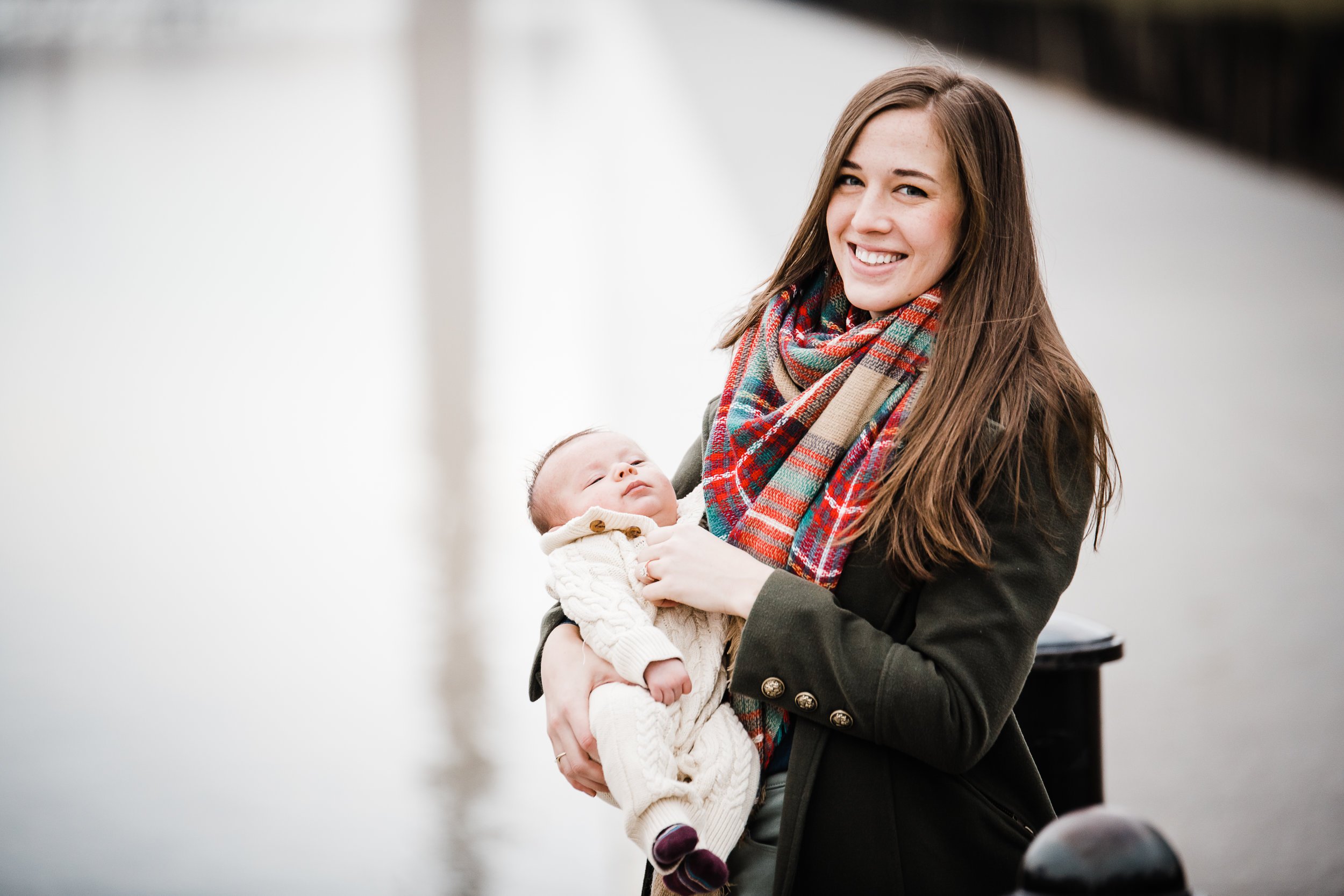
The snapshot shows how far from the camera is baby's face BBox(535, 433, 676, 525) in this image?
2.21 metres

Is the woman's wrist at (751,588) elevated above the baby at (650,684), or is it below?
above

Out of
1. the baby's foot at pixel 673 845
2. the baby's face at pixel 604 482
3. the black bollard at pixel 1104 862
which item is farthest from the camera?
the baby's face at pixel 604 482

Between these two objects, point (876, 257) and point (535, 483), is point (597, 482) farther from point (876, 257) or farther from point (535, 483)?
point (876, 257)

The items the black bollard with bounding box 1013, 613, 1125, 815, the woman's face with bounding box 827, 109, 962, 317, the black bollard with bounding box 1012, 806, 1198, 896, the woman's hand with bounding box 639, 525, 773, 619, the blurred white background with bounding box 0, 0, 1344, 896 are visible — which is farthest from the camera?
the blurred white background with bounding box 0, 0, 1344, 896

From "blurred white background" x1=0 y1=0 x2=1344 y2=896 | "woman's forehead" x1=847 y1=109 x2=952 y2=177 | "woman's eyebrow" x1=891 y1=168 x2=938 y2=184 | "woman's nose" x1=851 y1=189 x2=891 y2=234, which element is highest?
"woman's forehead" x1=847 y1=109 x2=952 y2=177

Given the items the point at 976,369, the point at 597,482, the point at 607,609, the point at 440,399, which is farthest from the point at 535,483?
the point at 440,399

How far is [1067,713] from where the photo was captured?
109 inches

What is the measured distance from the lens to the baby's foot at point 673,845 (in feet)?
5.83

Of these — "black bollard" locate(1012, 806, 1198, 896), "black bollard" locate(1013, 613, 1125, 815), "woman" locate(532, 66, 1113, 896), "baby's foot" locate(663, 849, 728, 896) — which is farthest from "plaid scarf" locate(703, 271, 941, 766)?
"black bollard" locate(1013, 613, 1125, 815)

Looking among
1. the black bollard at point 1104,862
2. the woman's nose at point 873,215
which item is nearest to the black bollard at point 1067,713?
the woman's nose at point 873,215

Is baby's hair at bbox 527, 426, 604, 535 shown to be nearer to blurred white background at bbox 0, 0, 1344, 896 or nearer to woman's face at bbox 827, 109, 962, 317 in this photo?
woman's face at bbox 827, 109, 962, 317

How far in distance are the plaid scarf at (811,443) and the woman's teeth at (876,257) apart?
0.25 feet

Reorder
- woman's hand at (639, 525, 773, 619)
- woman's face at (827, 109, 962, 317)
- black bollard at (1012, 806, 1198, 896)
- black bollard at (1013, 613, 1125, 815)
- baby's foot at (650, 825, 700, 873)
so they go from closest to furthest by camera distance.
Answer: black bollard at (1012, 806, 1198, 896) → baby's foot at (650, 825, 700, 873) → woman's hand at (639, 525, 773, 619) → woman's face at (827, 109, 962, 317) → black bollard at (1013, 613, 1125, 815)

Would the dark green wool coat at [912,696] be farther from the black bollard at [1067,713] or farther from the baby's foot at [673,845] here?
the black bollard at [1067,713]
